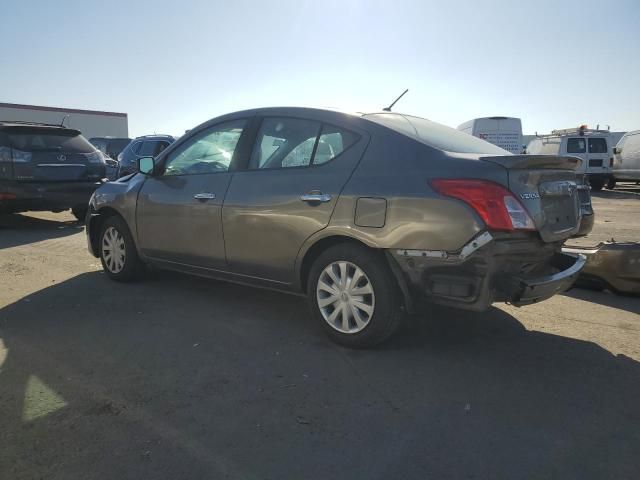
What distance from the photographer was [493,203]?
10.4ft

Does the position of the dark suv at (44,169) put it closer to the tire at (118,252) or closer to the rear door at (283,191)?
the tire at (118,252)

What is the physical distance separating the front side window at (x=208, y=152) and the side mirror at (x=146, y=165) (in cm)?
18

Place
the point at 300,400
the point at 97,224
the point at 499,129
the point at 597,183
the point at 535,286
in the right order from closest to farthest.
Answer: the point at 300,400 < the point at 535,286 < the point at 97,224 < the point at 499,129 < the point at 597,183

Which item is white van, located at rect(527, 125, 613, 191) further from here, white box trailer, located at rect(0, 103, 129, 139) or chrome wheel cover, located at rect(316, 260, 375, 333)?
white box trailer, located at rect(0, 103, 129, 139)

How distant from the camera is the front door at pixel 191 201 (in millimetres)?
4539

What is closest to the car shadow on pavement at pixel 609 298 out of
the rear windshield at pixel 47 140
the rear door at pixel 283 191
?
the rear door at pixel 283 191

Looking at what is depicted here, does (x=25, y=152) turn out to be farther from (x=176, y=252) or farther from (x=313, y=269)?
(x=313, y=269)

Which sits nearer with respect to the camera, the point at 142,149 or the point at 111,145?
the point at 142,149

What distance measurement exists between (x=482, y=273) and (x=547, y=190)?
755 millimetres

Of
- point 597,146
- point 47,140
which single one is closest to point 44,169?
point 47,140

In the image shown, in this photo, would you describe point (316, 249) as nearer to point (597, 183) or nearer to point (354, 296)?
point (354, 296)

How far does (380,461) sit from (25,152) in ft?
27.4

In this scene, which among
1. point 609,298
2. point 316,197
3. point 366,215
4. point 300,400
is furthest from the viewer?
point 609,298

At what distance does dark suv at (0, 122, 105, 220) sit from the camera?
336 inches
